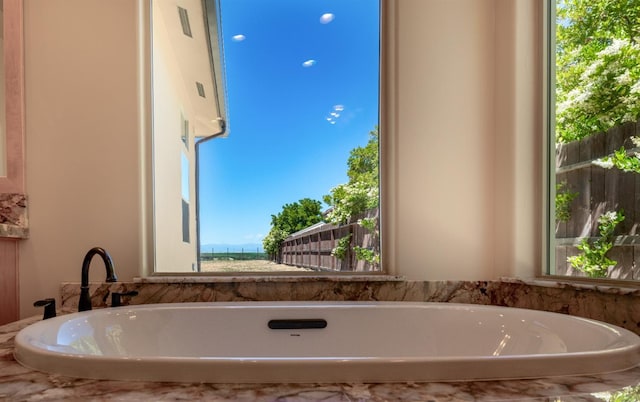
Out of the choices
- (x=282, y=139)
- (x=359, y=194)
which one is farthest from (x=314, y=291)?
(x=282, y=139)

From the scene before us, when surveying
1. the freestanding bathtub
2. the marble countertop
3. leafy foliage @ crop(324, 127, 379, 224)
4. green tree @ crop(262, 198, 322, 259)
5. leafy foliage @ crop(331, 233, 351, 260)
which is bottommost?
the freestanding bathtub

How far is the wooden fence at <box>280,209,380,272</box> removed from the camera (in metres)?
1.92

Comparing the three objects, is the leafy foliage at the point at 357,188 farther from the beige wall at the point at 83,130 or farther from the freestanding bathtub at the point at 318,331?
the beige wall at the point at 83,130

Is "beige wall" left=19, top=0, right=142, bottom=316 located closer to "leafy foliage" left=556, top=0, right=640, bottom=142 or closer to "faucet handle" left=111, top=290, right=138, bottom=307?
"faucet handle" left=111, top=290, right=138, bottom=307

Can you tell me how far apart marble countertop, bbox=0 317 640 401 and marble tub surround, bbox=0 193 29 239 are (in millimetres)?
1103

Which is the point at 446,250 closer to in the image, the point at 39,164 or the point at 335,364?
the point at 335,364

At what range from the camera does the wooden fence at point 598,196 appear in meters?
1.34

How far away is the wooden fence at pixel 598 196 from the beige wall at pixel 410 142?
130mm

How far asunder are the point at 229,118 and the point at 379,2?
36.5 inches

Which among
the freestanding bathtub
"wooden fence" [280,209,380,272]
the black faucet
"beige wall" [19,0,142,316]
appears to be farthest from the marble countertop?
"wooden fence" [280,209,380,272]

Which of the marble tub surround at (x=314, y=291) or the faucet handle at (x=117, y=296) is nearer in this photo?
the faucet handle at (x=117, y=296)

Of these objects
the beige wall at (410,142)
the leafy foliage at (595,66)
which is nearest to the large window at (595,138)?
the leafy foliage at (595,66)

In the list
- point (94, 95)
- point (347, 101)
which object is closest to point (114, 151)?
point (94, 95)

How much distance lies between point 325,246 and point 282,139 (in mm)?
568
